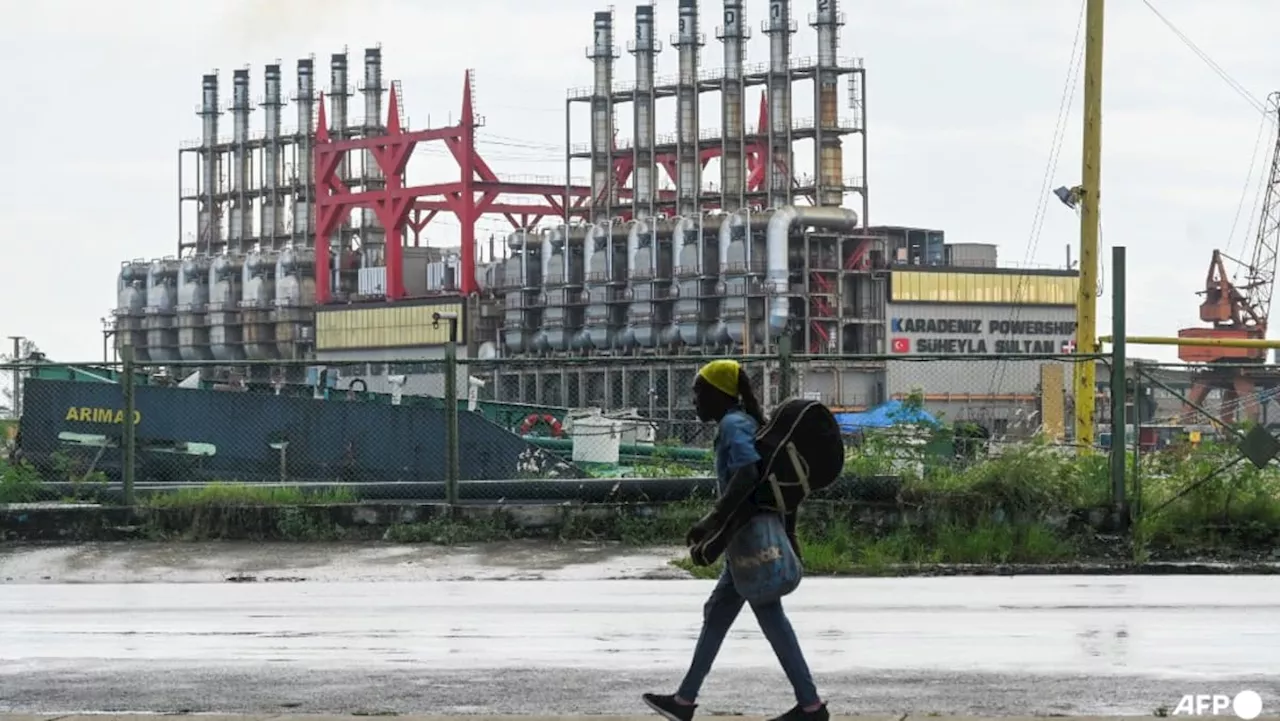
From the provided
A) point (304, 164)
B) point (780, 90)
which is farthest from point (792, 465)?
point (304, 164)

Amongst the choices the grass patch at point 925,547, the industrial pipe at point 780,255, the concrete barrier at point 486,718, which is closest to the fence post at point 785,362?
the grass patch at point 925,547

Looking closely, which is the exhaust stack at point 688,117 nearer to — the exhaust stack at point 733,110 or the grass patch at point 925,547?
the exhaust stack at point 733,110

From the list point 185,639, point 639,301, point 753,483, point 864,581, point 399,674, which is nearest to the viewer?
point 753,483

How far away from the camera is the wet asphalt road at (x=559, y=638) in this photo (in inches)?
414

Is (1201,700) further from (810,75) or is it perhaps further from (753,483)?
(810,75)

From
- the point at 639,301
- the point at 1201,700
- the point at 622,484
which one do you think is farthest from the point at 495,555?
the point at 639,301

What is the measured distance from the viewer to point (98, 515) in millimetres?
21141

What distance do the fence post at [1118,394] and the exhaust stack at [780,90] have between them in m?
93.7

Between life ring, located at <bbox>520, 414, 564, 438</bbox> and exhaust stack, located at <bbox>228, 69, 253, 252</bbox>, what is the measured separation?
391 ft

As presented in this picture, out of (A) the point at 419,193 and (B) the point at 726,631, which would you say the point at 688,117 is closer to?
(A) the point at 419,193

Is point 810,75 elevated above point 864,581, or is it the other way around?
point 810,75

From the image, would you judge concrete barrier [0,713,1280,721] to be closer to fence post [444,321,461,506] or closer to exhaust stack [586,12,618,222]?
fence post [444,321,461,506]

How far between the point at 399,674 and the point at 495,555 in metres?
8.41

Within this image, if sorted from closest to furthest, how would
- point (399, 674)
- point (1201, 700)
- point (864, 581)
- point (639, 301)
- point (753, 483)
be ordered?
1. point (753, 483)
2. point (1201, 700)
3. point (399, 674)
4. point (864, 581)
5. point (639, 301)
